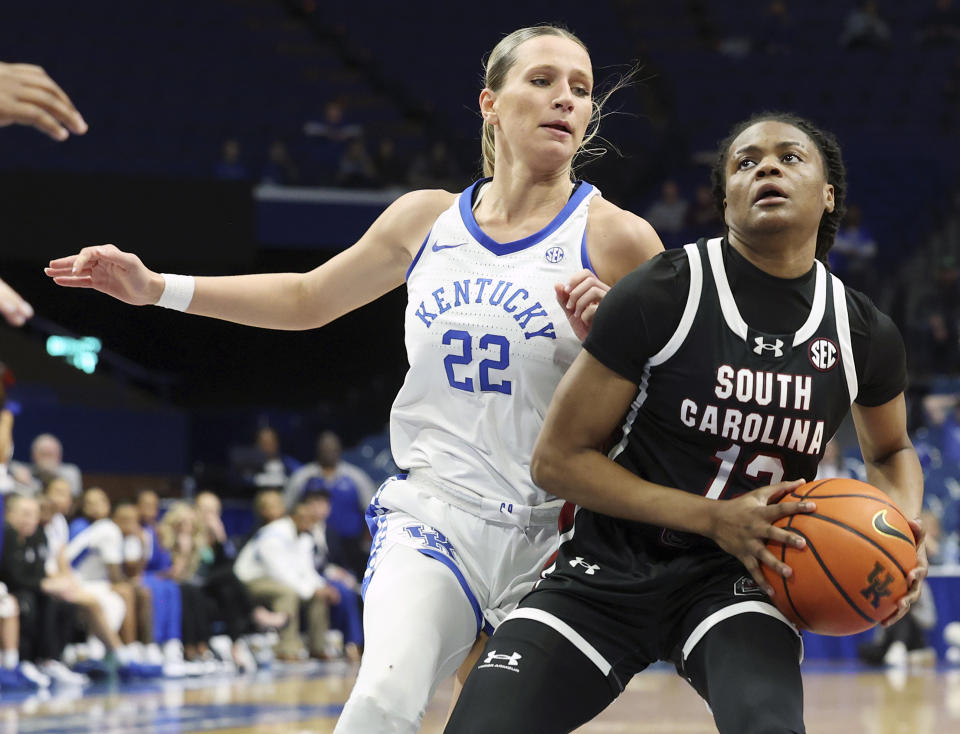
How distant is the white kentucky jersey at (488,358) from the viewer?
3.37m

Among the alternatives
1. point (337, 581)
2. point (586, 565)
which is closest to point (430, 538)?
point (586, 565)

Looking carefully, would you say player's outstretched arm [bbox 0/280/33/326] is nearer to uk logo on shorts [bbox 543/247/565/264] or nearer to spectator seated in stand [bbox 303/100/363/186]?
uk logo on shorts [bbox 543/247/565/264]

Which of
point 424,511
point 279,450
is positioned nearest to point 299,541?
point 279,450

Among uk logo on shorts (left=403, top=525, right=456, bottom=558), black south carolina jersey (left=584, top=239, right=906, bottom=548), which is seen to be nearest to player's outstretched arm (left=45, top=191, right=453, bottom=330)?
uk logo on shorts (left=403, top=525, right=456, bottom=558)

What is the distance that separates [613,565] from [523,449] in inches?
15.7

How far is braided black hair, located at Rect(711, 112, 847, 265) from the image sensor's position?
3252mm

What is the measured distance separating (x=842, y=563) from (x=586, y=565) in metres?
0.59

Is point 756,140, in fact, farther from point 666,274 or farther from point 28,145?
point 28,145

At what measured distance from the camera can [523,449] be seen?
3381 mm

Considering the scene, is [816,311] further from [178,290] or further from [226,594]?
[226,594]

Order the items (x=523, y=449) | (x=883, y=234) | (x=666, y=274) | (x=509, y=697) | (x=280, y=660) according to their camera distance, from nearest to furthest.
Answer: (x=509, y=697)
(x=666, y=274)
(x=523, y=449)
(x=280, y=660)
(x=883, y=234)

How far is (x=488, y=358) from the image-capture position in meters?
3.38

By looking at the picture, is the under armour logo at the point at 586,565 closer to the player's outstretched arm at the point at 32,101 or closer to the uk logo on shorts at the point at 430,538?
the uk logo on shorts at the point at 430,538

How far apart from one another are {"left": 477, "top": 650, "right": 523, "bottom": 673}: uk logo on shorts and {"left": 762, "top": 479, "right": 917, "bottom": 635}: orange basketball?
570 millimetres
